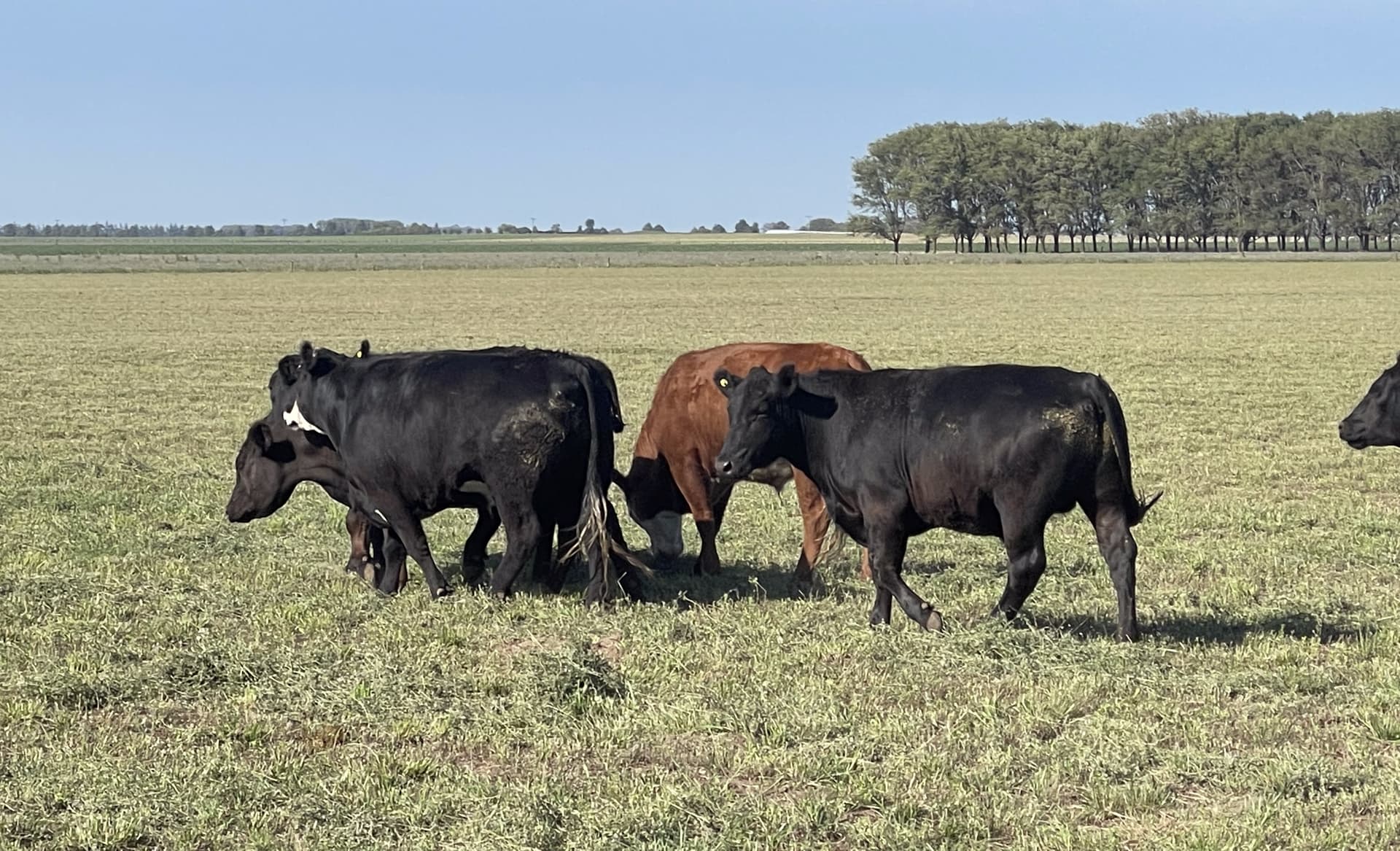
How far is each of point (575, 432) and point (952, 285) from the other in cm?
5232

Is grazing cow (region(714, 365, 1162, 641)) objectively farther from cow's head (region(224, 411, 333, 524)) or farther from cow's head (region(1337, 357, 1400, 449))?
cow's head (region(1337, 357, 1400, 449))

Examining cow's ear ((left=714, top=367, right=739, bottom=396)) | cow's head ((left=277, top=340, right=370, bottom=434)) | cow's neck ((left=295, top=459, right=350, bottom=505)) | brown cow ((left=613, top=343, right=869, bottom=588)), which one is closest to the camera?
cow's ear ((left=714, top=367, right=739, bottom=396))

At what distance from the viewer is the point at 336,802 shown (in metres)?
5.78

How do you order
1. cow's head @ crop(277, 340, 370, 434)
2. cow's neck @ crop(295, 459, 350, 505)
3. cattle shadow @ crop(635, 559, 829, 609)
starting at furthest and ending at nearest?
cow's neck @ crop(295, 459, 350, 505)
cow's head @ crop(277, 340, 370, 434)
cattle shadow @ crop(635, 559, 829, 609)

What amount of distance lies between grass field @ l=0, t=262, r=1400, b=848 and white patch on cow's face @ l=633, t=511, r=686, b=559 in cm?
47

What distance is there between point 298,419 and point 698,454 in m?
2.62

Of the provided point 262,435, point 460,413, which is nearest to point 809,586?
point 460,413

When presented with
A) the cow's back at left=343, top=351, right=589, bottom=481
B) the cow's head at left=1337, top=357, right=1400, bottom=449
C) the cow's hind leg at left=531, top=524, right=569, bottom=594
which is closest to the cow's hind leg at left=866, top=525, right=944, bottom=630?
the cow's back at left=343, top=351, right=589, bottom=481

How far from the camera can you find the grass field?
18.5 ft

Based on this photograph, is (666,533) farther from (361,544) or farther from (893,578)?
(893,578)

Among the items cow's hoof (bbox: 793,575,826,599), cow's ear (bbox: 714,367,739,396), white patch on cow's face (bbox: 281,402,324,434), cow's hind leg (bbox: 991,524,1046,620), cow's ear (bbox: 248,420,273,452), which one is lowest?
cow's hoof (bbox: 793,575,826,599)

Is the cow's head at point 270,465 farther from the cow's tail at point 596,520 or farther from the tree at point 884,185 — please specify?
the tree at point 884,185

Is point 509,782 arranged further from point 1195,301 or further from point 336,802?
point 1195,301

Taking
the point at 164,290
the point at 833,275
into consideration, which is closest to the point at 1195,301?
the point at 833,275
